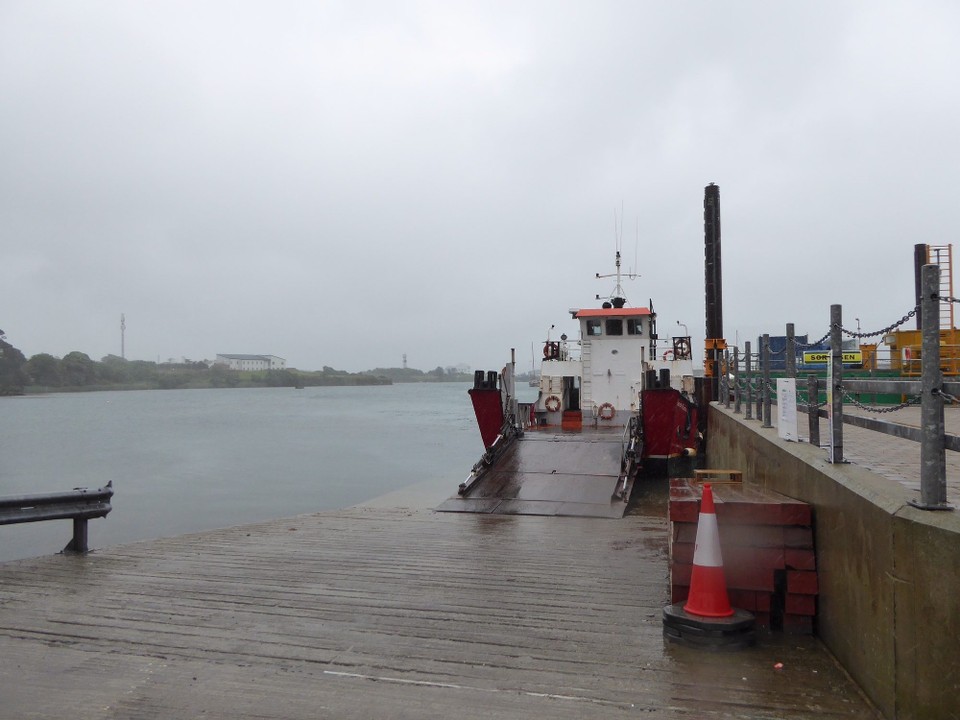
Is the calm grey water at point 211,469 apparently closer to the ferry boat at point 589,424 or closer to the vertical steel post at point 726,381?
the ferry boat at point 589,424

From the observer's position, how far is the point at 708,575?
3.93 metres

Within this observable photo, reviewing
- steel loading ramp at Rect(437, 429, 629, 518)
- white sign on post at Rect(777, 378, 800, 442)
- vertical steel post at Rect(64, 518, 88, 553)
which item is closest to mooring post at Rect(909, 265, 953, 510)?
white sign on post at Rect(777, 378, 800, 442)

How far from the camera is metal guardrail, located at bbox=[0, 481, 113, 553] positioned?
19.7ft

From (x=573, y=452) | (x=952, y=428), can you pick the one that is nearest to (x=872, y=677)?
(x=952, y=428)

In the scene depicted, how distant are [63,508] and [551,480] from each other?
21.7 ft

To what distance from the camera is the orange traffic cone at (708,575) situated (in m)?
3.94

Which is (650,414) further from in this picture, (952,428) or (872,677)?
(872,677)

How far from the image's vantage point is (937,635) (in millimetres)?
2588

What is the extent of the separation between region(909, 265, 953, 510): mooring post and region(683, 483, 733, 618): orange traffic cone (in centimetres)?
127

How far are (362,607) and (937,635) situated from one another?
3.47 m

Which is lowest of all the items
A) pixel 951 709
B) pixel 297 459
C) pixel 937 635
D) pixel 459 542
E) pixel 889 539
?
pixel 297 459

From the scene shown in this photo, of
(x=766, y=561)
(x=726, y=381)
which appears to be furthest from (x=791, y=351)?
(x=726, y=381)

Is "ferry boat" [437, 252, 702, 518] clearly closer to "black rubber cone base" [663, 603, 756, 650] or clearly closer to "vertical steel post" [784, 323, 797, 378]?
"vertical steel post" [784, 323, 797, 378]

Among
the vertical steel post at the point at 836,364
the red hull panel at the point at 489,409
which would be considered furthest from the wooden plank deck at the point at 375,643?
the red hull panel at the point at 489,409
